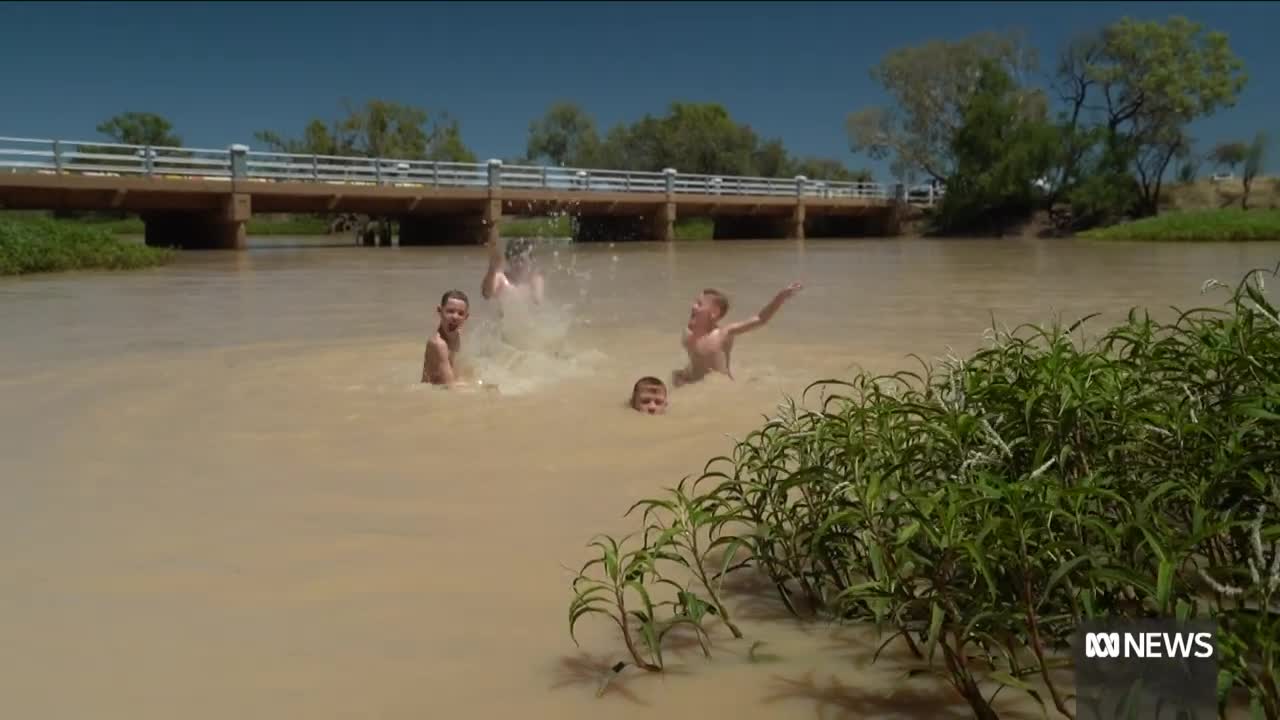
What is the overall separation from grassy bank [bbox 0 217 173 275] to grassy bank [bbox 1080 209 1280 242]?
1104 inches

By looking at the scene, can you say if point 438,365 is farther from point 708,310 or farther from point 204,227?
point 204,227

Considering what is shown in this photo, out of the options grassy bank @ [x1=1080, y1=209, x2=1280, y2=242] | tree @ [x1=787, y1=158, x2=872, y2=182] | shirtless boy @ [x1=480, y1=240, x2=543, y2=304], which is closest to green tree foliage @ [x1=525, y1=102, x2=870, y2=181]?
tree @ [x1=787, y1=158, x2=872, y2=182]

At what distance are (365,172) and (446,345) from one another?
24.1 m

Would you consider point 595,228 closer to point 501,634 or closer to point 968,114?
point 968,114

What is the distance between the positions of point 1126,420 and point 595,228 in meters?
37.9

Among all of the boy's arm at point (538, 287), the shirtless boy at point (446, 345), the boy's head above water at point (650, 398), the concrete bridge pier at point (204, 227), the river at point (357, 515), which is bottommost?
the river at point (357, 515)

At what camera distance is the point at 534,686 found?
2.30 m

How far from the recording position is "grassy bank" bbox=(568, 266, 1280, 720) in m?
2.01

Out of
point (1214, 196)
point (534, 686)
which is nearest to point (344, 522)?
point (534, 686)

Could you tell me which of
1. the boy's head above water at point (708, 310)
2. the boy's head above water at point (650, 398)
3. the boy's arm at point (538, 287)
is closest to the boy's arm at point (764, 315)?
the boy's head above water at point (708, 310)

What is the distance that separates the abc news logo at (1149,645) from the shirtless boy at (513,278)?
628 cm

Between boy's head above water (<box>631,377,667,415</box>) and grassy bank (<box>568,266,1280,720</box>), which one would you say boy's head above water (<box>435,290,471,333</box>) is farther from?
grassy bank (<box>568,266,1280,720</box>)

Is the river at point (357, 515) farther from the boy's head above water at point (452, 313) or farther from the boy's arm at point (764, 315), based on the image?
the boy's head above water at point (452, 313)

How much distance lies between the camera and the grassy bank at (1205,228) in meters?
29.7
